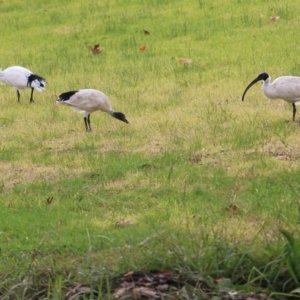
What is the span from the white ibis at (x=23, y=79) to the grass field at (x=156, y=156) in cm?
28

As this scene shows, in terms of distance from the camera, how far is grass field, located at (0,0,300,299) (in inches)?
201

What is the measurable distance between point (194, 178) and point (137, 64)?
7.01 metres

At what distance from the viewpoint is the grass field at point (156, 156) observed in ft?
16.7

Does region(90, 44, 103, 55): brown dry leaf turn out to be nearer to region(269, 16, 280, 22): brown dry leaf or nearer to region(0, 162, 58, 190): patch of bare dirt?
region(269, 16, 280, 22): brown dry leaf

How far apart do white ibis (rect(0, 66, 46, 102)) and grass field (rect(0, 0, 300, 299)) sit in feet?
0.91

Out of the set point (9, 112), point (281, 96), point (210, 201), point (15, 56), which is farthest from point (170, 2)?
point (210, 201)

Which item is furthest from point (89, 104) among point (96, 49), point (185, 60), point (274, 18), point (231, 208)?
point (274, 18)

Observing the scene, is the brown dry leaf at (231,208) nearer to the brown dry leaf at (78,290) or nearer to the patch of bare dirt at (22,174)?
the brown dry leaf at (78,290)

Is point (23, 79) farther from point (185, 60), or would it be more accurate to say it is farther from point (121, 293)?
point (121, 293)

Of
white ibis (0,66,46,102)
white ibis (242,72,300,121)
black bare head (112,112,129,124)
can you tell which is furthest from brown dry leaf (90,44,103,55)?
white ibis (242,72,300,121)

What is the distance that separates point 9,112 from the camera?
12.7m

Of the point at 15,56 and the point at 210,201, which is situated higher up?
the point at 15,56

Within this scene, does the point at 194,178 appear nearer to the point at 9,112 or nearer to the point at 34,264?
the point at 34,264

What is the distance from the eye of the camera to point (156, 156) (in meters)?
9.12
